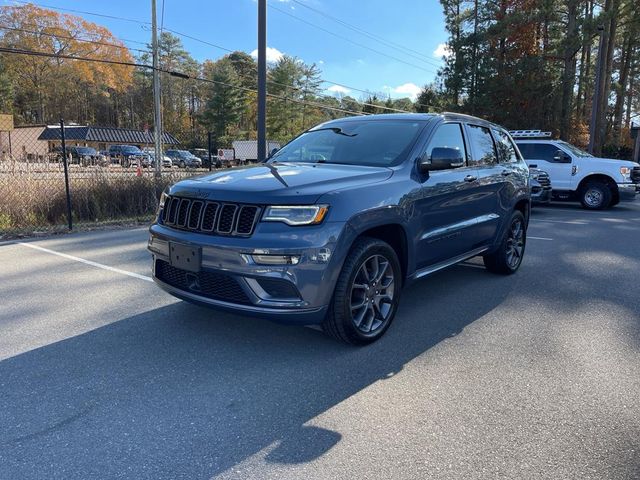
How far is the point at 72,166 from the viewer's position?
10297 mm

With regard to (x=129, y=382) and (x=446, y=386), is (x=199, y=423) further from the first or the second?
(x=446, y=386)

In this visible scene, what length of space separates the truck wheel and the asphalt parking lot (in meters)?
0.16

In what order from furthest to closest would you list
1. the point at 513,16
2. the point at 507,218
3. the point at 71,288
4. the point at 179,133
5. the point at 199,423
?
1. the point at 179,133
2. the point at 513,16
3. the point at 507,218
4. the point at 71,288
5. the point at 199,423

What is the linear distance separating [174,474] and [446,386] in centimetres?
179

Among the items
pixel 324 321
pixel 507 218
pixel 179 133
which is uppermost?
pixel 179 133

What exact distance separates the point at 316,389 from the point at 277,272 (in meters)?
0.80

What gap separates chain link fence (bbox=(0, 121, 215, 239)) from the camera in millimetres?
9414

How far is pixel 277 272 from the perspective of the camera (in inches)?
128

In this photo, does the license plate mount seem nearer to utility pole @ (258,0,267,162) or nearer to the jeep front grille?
utility pole @ (258,0,267,162)

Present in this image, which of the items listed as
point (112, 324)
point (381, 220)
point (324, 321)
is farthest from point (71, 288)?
point (381, 220)

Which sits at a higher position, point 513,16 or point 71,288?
point 513,16

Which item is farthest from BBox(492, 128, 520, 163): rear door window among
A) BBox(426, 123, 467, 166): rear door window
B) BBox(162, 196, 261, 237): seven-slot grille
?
BBox(162, 196, 261, 237): seven-slot grille

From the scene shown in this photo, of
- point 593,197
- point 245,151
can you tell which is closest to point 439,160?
point 593,197

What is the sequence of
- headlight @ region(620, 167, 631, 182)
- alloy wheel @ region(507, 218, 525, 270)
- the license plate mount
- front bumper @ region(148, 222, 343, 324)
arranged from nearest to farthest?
front bumper @ region(148, 222, 343, 324)
the license plate mount
alloy wheel @ region(507, 218, 525, 270)
headlight @ region(620, 167, 631, 182)
